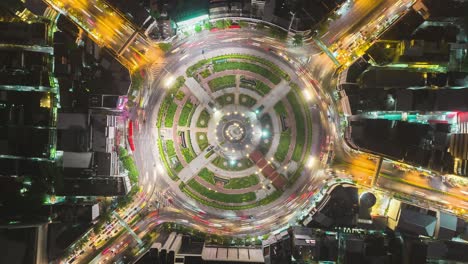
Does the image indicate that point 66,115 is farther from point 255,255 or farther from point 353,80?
point 353,80

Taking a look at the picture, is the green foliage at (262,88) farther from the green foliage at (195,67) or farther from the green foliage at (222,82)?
the green foliage at (195,67)

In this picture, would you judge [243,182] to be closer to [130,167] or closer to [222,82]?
[222,82]

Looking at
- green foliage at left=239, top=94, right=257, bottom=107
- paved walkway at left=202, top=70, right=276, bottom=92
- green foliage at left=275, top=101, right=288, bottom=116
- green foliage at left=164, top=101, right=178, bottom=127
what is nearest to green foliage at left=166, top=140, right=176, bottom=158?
green foliage at left=164, top=101, right=178, bottom=127

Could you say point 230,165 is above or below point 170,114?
below

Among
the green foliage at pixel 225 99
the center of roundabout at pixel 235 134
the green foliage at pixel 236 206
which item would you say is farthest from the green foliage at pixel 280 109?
the green foliage at pixel 236 206

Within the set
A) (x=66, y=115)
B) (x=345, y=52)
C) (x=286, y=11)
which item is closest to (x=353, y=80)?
(x=345, y=52)

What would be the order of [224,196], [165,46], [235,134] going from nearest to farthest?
1. [165,46]
2. [235,134]
3. [224,196]

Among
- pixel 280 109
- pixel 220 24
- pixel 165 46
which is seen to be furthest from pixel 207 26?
pixel 280 109
